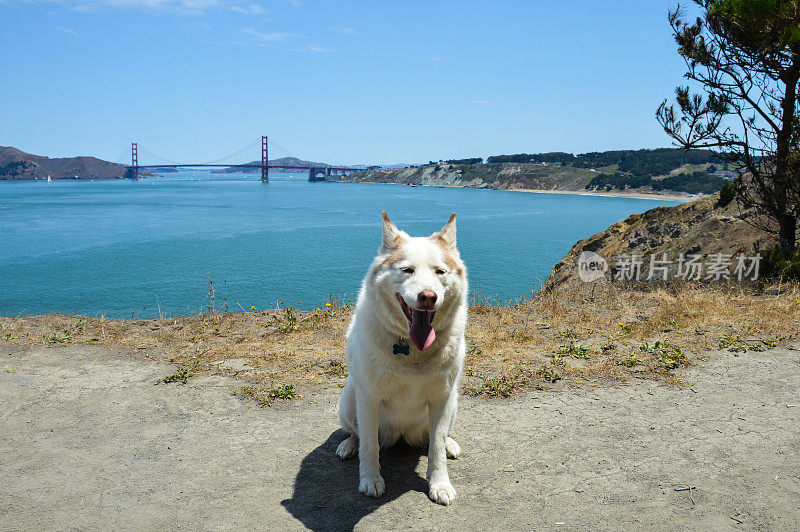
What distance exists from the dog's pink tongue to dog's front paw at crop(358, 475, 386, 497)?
1.21 m

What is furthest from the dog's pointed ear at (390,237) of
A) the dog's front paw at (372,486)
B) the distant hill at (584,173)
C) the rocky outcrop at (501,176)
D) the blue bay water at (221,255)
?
the rocky outcrop at (501,176)

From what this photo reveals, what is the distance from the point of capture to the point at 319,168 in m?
177

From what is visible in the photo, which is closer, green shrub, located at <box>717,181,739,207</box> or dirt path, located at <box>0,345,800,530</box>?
dirt path, located at <box>0,345,800,530</box>

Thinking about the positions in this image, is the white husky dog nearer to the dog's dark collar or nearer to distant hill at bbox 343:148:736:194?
the dog's dark collar

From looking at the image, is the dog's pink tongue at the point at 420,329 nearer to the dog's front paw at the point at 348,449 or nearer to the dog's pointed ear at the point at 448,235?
the dog's pointed ear at the point at 448,235

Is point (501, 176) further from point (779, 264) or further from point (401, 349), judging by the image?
point (401, 349)

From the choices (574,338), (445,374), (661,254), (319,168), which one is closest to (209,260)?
(661,254)

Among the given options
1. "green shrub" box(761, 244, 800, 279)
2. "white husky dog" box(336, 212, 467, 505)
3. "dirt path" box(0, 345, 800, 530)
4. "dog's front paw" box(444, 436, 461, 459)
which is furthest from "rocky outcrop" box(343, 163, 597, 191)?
"white husky dog" box(336, 212, 467, 505)

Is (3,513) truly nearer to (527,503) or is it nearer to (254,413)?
(254,413)

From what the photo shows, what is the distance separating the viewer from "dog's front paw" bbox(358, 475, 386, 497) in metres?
4.08

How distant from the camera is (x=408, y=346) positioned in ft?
12.8

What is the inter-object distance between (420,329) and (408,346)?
241 millimetres

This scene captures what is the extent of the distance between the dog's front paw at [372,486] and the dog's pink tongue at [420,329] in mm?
1209

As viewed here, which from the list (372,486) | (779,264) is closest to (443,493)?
(372,486)
